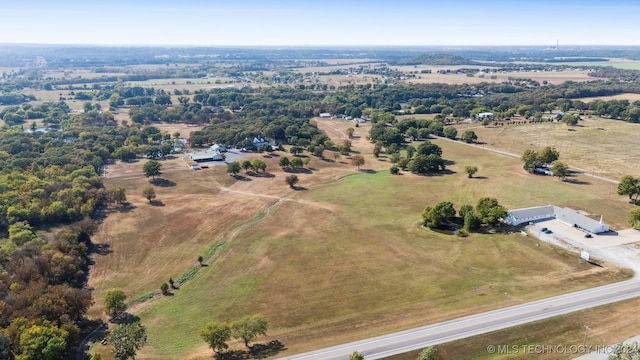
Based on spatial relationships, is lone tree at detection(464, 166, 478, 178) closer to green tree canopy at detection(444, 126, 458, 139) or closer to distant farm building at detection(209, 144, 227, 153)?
green tree canopy at detection(444, 126, 458, 139)

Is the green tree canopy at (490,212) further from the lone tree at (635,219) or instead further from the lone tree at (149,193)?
the lone tree at (149,193)

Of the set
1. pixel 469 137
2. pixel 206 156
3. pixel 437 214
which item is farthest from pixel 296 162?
pixel 469 137

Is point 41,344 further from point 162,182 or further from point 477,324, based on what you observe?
point 162,182

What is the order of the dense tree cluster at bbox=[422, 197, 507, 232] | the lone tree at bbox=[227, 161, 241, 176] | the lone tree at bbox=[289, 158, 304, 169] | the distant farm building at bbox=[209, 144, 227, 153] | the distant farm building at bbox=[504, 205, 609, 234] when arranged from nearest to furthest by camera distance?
the distant farm building at bbox=[504, 205, 609, 234], the dense tree cluster at bbox=[422, 197, 507, 232], the lone tree at bbox=[227, 161, 241, 176], the lone tree at bbox=[289, 158, 304, 169], the distant farm building at bbox=[209, 144, 227, 153]

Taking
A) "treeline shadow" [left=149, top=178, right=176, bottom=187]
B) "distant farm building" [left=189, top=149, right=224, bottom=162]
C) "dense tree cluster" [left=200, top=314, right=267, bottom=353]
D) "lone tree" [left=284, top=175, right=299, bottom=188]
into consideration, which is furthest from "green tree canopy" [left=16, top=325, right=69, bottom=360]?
"distant farm building" [left=189, top=149, right=224, bottom=162]

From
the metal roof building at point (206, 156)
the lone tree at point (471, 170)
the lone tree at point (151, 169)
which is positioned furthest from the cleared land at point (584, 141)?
the lone tree at point (151, 169)

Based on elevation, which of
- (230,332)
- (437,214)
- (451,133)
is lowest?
(230,332)
